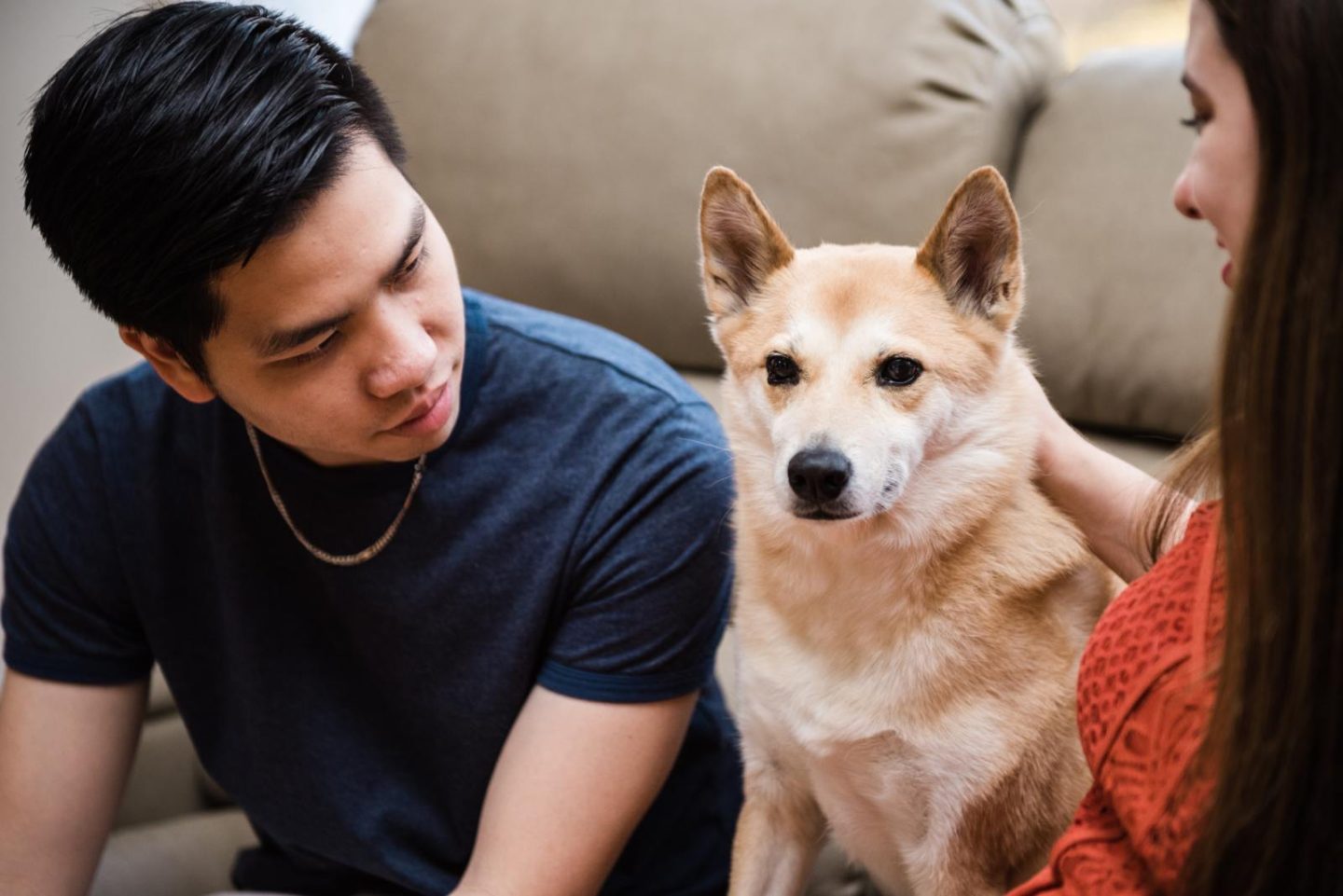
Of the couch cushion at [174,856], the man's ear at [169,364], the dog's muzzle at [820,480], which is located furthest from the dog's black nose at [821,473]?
the couch cushion at [174,856]

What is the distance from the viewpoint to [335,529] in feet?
3.94

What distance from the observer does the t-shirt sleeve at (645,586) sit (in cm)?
112

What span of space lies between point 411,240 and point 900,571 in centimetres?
53

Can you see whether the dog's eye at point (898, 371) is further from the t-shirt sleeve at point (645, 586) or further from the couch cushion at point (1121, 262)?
the couch cushion at point (1121, 262)

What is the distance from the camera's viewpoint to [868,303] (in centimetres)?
113

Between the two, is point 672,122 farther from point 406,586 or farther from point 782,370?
point 406,586

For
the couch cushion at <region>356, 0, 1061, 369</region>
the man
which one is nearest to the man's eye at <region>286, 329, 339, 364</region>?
the man

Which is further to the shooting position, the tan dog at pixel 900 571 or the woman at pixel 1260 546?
the tan dog at pixel 900 571

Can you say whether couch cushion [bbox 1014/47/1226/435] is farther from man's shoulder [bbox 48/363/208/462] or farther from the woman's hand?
man's shoulder [bbox 48/363/208/462]

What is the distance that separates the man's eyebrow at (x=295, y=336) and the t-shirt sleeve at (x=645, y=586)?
0.31 meters

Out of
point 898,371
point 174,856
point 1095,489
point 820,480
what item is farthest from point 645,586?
point 174,856

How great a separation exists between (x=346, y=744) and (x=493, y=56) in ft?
3.57

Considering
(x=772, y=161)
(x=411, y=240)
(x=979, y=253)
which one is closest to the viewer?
(x=411, y=240)

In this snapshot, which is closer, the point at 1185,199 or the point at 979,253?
the point at 1185,199
